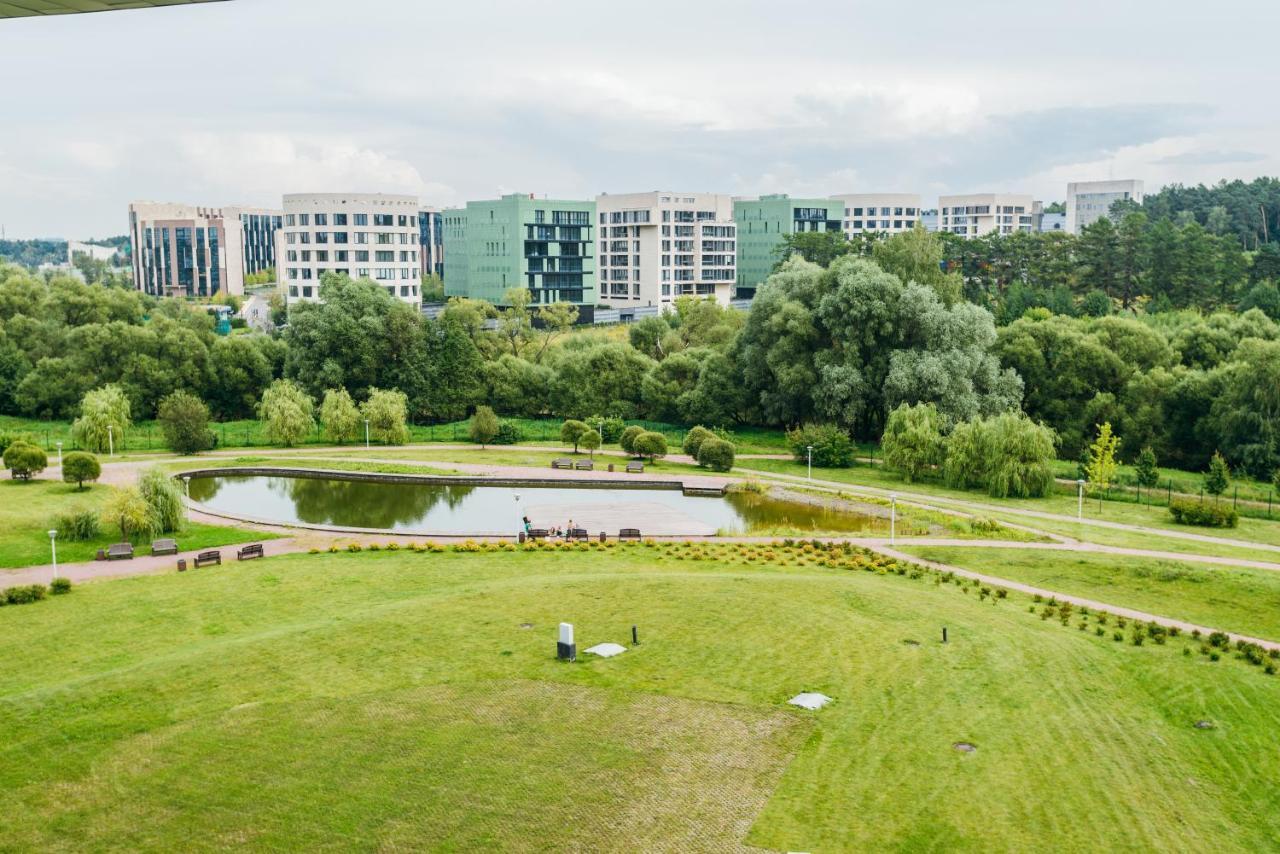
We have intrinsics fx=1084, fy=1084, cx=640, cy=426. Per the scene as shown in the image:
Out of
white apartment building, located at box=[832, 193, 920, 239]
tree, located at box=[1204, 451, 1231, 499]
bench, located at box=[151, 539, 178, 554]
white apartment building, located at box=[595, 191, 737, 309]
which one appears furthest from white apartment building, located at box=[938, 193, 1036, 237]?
bench, located at box=[151, 539, 178, 554]

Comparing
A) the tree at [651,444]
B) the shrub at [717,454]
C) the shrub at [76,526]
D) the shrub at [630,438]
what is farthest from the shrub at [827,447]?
the shrub at [76,526]

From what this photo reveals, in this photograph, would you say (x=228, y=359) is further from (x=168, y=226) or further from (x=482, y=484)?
(x=168, y=226)

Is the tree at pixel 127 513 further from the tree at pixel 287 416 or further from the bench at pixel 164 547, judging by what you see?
the tree at pixel 287 416

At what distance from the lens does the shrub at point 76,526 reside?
3250 cm

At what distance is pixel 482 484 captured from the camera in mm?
45250

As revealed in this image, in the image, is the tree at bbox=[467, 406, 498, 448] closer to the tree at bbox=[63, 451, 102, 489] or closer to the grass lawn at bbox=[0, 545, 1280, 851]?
the tree at bbox=[63, 451, 102, 489]

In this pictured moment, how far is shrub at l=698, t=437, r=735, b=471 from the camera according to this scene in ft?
155

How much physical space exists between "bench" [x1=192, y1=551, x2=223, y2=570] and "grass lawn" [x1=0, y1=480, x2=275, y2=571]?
8.64ft

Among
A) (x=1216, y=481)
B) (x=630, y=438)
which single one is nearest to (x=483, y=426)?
(x=630, y=438)

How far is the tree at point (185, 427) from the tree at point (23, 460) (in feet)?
27.6

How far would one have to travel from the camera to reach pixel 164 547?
31.2m

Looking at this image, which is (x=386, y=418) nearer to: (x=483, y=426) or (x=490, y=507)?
(x=483, y=426)

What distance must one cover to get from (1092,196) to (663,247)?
85393 mm

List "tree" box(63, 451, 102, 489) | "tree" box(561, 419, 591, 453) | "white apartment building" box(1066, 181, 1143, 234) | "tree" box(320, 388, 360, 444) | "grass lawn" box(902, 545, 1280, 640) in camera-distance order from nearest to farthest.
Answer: "grass lawn" box(902, 545, 1280, 640), "tree" box(63, 451, 102, 489), "tree" box(561, 419, 591, 453), "tree" box(320, 388, 360, 444), "white apartment building" box(1066, 181, 1143, 234)
